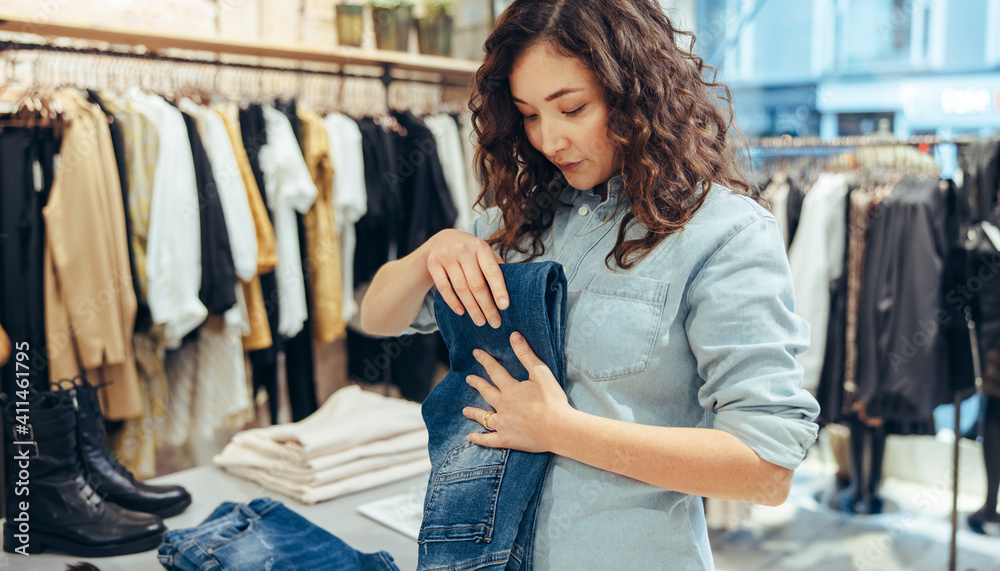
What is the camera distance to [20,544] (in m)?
1.25

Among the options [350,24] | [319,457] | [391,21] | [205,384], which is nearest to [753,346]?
[319,457]

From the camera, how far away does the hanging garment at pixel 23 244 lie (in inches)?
92.4

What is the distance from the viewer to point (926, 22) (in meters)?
3.73

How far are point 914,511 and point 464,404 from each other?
3355mm

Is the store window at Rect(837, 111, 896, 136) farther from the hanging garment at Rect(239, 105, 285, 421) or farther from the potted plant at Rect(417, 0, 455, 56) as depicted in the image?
the hanging garment at Rect(239, 105, 285, 421)

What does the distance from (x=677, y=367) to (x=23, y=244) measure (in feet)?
7.52

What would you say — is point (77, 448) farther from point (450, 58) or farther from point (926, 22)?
point (926, 22)

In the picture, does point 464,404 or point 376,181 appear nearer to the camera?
point 464,404

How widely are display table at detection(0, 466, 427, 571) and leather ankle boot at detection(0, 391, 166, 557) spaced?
0.08 ft

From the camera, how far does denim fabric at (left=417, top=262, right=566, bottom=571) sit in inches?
38.2

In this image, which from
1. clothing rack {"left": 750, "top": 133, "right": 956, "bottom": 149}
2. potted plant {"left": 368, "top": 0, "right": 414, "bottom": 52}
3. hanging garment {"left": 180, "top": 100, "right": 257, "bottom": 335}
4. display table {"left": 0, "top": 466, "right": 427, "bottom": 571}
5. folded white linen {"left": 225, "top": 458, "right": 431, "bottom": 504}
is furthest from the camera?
potted plant {"left": 368, "top": 0, "right": 414, "bottom": 52}

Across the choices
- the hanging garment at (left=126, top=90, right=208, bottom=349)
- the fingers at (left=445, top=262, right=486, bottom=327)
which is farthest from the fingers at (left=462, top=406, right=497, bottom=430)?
the hanging garment at (left=126, top=90, right=208, bottom=349)

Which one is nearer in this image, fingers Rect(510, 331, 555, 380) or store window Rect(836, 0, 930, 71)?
fingers Rect(510, 331, 555, 380)

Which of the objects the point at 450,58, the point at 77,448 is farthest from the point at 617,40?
the point at 450,58
